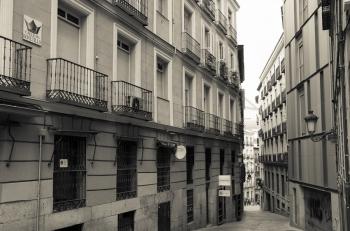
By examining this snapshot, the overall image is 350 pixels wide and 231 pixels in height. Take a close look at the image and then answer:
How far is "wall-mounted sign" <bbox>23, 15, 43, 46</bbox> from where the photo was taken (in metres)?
9.57

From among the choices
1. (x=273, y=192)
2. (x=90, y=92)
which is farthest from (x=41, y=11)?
(x=273, y=192)

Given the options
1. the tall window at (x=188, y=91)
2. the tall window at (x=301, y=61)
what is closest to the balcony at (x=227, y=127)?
the tall window at (x=301, y=61)

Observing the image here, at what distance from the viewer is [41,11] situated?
Answer: 33.3 feet

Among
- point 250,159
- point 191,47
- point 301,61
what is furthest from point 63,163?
point 250,159

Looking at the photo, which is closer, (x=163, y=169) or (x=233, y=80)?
(x=163, y=169)

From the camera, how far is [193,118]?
65.5 ft

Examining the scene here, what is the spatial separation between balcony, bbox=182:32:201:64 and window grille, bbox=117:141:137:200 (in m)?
6.15

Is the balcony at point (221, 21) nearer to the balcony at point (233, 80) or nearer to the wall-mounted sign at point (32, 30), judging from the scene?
the balcony at point (233, 80)

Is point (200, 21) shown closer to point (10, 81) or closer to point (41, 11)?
point (41, 11)

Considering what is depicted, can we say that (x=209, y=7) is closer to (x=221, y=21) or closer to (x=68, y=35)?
(x=221, y=21)

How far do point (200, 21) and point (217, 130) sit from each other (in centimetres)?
549

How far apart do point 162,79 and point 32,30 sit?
8.15 meters

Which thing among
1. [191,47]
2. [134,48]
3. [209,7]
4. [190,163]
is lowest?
[190,163]

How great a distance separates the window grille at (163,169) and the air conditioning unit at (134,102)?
3.02 meters
